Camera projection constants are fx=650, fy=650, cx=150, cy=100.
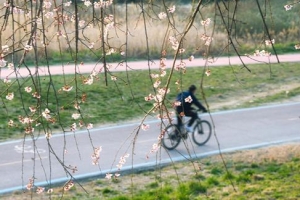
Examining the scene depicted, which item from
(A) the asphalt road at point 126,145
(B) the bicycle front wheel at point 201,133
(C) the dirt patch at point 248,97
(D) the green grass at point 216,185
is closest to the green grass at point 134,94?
(C) the dirt patch at point 248,97

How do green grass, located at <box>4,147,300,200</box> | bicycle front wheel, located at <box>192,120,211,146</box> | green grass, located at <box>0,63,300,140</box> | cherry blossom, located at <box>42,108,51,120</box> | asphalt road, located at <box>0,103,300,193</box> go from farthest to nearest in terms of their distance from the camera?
green grass, located at <box>0,63,300,140</box> < bicycle front wheel, located at <box>192,120,211,146</box> < asphalt road, located at <box>0,103,300,193</box> < green grass, located at <box>4,147,300,200</box> < cherry blossom, located at <box>42,108,51,120</box>

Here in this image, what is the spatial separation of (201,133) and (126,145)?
155 centimetres

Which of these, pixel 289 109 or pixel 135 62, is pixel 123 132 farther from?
pixel 135 62

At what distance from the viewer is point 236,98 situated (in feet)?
59.3

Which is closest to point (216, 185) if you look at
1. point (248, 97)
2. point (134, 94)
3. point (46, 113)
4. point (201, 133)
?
point (201, 133)

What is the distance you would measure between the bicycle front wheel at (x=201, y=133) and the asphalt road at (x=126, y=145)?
12cm

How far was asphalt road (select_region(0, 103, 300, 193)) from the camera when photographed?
1095 centimetres

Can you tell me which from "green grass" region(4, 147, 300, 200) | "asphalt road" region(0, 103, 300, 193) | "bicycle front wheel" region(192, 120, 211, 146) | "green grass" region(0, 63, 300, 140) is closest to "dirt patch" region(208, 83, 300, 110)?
"green grass" region(0, 63, 300, 140)

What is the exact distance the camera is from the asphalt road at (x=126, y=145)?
11.0 m

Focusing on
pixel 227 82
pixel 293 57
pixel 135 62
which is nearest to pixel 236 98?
pixel 227 82

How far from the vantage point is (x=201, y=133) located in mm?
13125

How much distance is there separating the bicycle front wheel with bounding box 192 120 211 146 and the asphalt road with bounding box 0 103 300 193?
0.12m

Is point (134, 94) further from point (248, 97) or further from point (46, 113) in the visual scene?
point (46, 113)

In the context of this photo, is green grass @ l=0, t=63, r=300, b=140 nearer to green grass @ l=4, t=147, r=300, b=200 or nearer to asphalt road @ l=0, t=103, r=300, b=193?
asphalt road @ l=0, t=103, r=300, b=193
